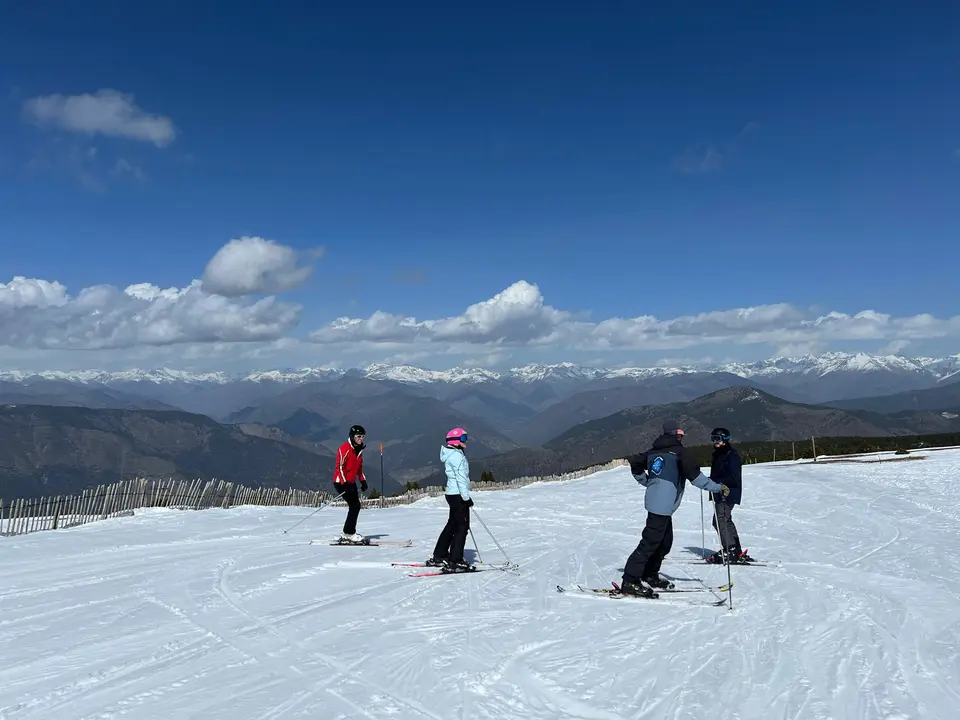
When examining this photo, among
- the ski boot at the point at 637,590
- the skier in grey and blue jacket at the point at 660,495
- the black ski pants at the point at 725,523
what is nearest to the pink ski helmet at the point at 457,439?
the skier in grey and blue jacket at the point at 660,495

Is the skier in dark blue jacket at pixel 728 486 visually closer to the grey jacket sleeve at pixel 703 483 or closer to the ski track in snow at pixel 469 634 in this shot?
the ski track in snow at pixel 469 634

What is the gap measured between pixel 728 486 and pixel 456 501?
4.63 metres

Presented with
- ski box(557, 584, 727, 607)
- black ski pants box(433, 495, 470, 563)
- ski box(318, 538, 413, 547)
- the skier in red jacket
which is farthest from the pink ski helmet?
ski box(318, 538, 413, 547)

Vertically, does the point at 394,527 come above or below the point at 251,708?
below

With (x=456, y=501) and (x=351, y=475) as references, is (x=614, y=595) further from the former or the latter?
(x=351, y=475)

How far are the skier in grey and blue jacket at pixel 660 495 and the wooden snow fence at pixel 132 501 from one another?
15.2 m

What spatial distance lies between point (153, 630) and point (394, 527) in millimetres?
11485

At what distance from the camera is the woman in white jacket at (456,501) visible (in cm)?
1080

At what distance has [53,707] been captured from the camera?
5203 millimetres

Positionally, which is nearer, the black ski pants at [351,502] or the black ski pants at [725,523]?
the black ski pants at [725,523]

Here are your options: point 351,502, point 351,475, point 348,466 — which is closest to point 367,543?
point 351,502

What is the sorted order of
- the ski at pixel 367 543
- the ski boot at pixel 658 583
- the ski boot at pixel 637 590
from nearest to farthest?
the ski boot at pixel 637 590
the ski boot at pixel 658 583
the ski at pixel 367 543

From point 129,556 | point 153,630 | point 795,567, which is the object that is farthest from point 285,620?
point 795,567

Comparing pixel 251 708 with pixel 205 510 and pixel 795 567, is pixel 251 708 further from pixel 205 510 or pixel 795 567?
pixel 205 510
